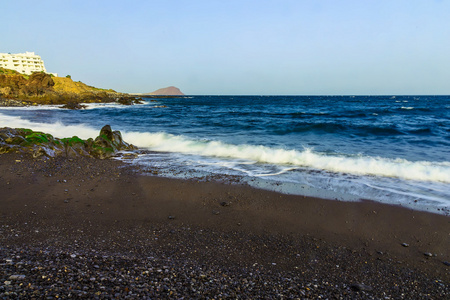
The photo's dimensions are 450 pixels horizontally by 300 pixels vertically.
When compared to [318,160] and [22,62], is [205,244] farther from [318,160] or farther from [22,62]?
[22,62]

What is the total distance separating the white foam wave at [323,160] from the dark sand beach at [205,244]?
3.05 meters

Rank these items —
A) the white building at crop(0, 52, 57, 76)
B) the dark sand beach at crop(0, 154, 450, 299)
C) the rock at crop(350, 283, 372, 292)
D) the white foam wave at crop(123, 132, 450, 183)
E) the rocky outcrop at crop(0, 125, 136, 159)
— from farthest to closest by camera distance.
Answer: the white building at crop(0, 52, 57, 76)
the rocky outcrop at crop(0, 125, 136, 159)
the white foam wave at crop(123, 132, 450, 183)
the rock at crop(350, 283, 372, 292)
the dark sand beach at crop(0, 154, 450, 299)

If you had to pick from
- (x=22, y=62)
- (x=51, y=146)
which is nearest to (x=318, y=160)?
(x=51, y=146)

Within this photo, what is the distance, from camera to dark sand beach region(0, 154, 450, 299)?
112 inches

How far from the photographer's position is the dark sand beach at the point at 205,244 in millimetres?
2854

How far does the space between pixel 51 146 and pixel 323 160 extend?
976cm

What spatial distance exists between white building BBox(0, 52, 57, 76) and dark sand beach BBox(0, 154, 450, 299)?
113m

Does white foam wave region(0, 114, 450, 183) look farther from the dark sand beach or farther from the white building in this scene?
the white building

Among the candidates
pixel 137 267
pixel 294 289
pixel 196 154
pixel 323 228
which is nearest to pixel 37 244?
pixel 137 267

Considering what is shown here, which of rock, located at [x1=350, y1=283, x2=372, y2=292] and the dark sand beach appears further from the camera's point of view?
rock, located at [x1=350, y1=283, x2=372, y2=292]

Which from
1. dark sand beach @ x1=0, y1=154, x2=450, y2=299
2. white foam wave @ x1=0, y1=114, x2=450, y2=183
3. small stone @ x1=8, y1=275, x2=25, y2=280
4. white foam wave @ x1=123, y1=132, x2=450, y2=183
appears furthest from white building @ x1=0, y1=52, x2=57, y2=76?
small stone @ x1=8, y1=275, x2=25, y2=280

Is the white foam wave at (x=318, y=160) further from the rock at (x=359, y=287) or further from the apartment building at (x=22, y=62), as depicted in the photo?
the apartment building at (x=22, y=62)

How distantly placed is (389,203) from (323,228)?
213 centimetres

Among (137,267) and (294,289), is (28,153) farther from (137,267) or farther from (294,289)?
(294,289)
